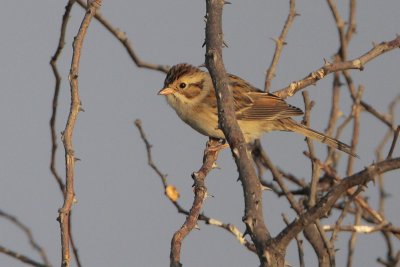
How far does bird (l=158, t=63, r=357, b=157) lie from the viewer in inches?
257

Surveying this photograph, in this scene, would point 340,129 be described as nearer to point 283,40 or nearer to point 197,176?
point 283,40

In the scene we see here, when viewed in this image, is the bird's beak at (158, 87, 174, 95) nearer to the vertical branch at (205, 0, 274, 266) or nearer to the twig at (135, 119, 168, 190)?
the twig at (135, 119, 168, 190)

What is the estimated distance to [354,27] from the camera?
19.6 feet

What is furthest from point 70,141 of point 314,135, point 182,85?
point 314,135

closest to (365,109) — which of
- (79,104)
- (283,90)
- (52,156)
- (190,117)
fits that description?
(283,90)

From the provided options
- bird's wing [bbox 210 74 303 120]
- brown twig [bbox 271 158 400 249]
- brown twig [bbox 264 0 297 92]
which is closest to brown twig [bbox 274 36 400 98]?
brown twig [bbox 264 0 297 92]

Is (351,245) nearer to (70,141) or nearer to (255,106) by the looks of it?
(70,141)

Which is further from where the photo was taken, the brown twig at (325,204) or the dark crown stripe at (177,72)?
the dark crown stripe at (177,72)

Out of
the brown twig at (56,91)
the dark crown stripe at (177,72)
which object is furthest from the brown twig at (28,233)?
the dark crown stripe at (177,72)

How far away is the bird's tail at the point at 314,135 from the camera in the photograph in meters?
5.99

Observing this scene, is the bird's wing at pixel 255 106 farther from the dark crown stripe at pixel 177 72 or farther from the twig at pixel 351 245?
the twig at pixel 351 245

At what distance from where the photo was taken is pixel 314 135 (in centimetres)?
671

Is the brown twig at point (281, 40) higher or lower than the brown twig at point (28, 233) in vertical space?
higher

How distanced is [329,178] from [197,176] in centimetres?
154
